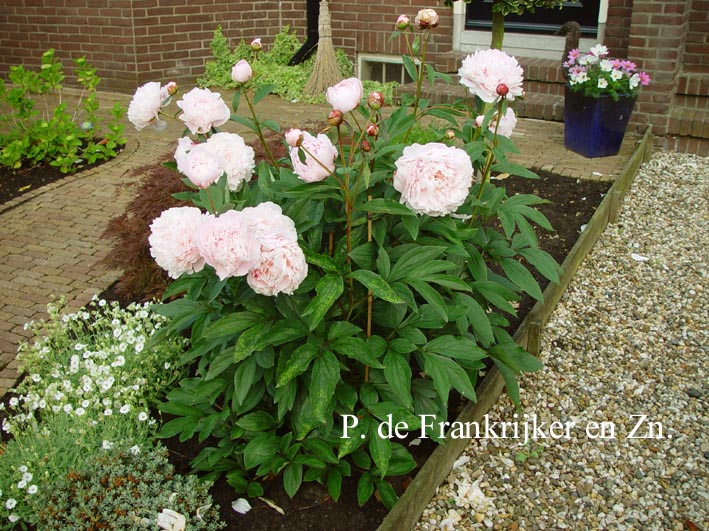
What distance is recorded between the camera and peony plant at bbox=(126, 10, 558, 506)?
2262 mm

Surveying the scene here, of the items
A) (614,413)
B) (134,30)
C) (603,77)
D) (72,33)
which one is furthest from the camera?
(72,33)

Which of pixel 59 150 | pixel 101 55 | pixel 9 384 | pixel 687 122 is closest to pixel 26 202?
pixel 59 150

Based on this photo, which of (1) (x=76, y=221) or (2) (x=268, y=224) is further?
(1) (x=76, y=221)

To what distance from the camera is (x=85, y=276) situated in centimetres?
433

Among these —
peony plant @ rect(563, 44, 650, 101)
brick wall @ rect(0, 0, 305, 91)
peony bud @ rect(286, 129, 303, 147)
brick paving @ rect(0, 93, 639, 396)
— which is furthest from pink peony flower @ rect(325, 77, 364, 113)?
brick wall @ rect(0, 0, 305, 91)

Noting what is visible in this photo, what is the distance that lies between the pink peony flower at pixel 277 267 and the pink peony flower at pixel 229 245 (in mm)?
45

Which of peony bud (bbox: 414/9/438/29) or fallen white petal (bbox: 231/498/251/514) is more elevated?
peony bud (bbox: 414/9/438/29)

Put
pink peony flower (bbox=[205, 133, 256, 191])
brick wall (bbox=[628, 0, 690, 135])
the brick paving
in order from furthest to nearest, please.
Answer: brick wall (bbox=[628, 0, 690, 135])
the brick paving
pink peony flower (bbox=[205, 133, 256, 191])

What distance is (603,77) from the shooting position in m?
5.85

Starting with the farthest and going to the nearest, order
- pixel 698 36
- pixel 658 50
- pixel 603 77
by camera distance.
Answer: pixel 698 36 < pixel 658 50 < pixel 603 77

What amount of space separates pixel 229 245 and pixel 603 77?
469 cm

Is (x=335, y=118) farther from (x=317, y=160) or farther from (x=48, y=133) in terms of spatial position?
(x=48, y=133)

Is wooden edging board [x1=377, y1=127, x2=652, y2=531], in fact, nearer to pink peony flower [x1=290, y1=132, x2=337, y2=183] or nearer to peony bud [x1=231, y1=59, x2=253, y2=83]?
pink peony flower [x1=290, y1=132, x2=337, y2=183]

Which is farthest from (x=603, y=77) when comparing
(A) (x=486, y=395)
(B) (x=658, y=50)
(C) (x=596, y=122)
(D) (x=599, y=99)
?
(A) (x=486, y=395)
